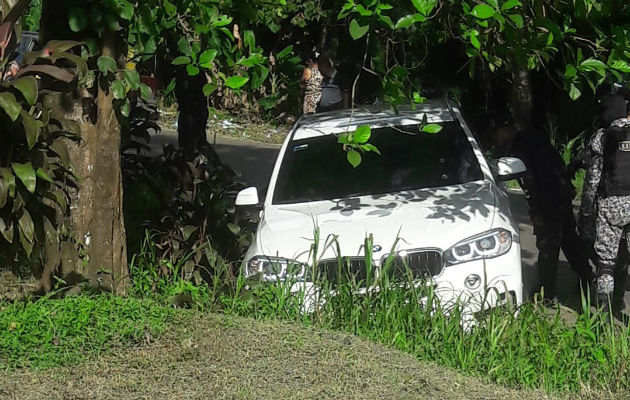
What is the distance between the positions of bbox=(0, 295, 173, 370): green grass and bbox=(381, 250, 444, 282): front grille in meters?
1.62

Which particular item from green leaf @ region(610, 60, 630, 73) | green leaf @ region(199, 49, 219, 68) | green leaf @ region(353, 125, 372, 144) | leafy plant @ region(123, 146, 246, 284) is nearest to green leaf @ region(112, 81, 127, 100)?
green leaf @ region(199, 49, 219, 68)

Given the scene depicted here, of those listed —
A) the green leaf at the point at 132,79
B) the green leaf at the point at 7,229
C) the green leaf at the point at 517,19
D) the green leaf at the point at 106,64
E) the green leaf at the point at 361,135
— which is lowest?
the green leaf at the point at 7,229

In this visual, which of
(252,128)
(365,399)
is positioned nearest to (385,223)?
(365,399)

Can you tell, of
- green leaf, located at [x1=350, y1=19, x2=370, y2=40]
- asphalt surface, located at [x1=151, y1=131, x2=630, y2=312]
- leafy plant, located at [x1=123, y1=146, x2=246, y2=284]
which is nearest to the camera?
green leaf, located at [x1=350, y1=19, x2=370, y2=40]

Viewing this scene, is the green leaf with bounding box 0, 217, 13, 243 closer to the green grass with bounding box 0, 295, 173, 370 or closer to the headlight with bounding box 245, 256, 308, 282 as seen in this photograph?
the green grass with bounding box 0, 295, 173, 370

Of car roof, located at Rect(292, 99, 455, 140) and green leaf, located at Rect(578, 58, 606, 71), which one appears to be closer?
green leaf, located at Rect(578, 58, 606, 71)

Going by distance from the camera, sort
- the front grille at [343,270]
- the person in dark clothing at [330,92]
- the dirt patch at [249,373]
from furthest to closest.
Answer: the person in dark clothing at [330,92], the front grille at [343,270], the dirt patch at [249,373]

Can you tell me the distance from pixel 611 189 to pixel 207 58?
3450 millimetres

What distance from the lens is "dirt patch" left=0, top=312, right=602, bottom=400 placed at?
4648 mm

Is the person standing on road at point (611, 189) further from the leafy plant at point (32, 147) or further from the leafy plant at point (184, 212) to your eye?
the leafy plant at point (32, 147)

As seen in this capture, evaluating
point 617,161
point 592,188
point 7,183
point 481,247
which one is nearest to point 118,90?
point 7,183

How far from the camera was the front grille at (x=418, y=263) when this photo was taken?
636 cm

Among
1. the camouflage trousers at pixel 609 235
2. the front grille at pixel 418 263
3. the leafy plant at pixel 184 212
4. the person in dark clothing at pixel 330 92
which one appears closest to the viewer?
the front grille at pixel 418 263

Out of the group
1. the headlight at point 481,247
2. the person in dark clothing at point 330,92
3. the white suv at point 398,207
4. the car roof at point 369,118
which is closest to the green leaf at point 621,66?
the white suv at point 398,207
